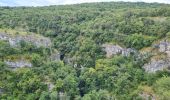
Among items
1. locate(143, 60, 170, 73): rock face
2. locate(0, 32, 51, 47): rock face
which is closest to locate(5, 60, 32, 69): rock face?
locate(0, 32, 51, 47): rock face

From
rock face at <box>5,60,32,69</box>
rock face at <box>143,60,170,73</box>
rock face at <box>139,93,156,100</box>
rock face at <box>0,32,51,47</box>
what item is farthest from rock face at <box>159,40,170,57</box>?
rock face at <box>0,32,51,47</box>

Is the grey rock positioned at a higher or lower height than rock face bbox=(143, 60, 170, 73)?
lower

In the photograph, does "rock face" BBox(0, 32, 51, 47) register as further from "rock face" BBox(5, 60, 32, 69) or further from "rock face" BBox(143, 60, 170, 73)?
"rock face" BBox(143, 60, 170, 73)

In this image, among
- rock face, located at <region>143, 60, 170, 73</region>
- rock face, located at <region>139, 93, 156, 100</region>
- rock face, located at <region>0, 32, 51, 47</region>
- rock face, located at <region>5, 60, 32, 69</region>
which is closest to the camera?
rock face, located at <region>139, 93, 156, 100</region>

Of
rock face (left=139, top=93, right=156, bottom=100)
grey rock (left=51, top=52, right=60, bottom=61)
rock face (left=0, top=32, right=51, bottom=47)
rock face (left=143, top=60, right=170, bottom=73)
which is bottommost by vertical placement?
rock face (left=139, top=93, right=156, bottom=100)

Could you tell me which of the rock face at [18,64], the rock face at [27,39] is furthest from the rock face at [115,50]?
the rock face at [18,64]

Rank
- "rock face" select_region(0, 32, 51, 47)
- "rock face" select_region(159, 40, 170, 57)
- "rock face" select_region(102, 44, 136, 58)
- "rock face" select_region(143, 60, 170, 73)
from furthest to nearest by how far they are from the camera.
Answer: "rock face" select_region(0, 32, 51, 47) → "rock face" select_region(102, 44, 136, 58) → "rock face" select_region(159, 40, 170, 57) → "rock face" select_region(143, 60, 170, 73)

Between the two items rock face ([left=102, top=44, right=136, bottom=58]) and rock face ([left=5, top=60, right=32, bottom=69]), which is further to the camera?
rock face ([left=102, top=44, right=136, bottom=58])

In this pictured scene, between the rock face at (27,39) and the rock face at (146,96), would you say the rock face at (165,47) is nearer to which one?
the rock face at (146,96)
